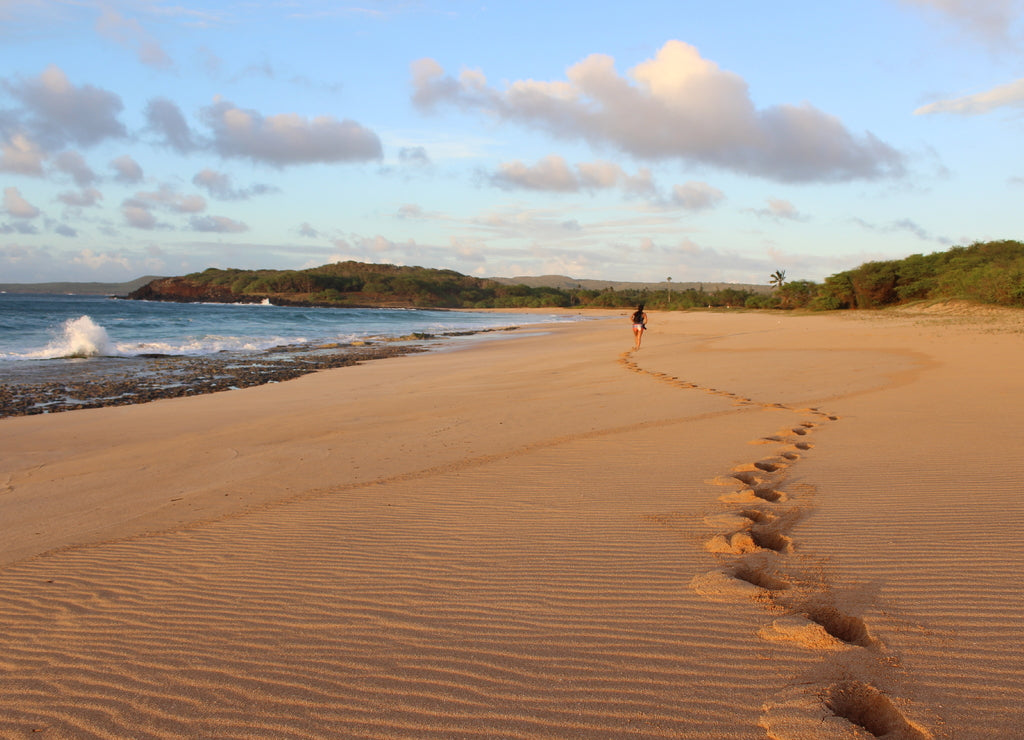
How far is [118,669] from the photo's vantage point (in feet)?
9.64

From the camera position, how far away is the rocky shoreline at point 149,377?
12.0 metres

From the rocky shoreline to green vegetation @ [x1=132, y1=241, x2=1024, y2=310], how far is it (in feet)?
102

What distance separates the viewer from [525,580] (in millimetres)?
3709

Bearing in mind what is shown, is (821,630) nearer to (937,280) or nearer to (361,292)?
(937,280)

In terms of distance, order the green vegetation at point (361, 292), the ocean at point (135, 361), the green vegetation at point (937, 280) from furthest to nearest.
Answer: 1. the green vegetation at point (361, 292)
2. the green vegetation at point (937, 280)
3. the ocean at point (135, 361)

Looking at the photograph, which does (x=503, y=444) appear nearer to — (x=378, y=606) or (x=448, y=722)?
(x=378, y=606)

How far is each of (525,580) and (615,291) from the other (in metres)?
142

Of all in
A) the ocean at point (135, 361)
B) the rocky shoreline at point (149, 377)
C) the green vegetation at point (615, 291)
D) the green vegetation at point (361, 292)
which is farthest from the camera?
the green vegetation at point (361, 292)

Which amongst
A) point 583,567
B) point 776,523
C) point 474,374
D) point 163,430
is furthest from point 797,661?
point 474,374

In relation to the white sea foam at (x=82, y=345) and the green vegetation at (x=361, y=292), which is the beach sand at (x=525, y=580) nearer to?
the white sea foam at (x=82, y=345)

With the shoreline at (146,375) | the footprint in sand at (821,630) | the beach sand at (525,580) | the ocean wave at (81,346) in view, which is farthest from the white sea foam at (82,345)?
the footprint in sand at (821,630)

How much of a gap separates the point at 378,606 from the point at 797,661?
2033mm

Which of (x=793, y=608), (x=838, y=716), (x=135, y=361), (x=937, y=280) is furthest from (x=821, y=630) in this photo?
(x=937, y=280)

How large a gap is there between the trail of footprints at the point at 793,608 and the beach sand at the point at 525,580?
0.02 metres
